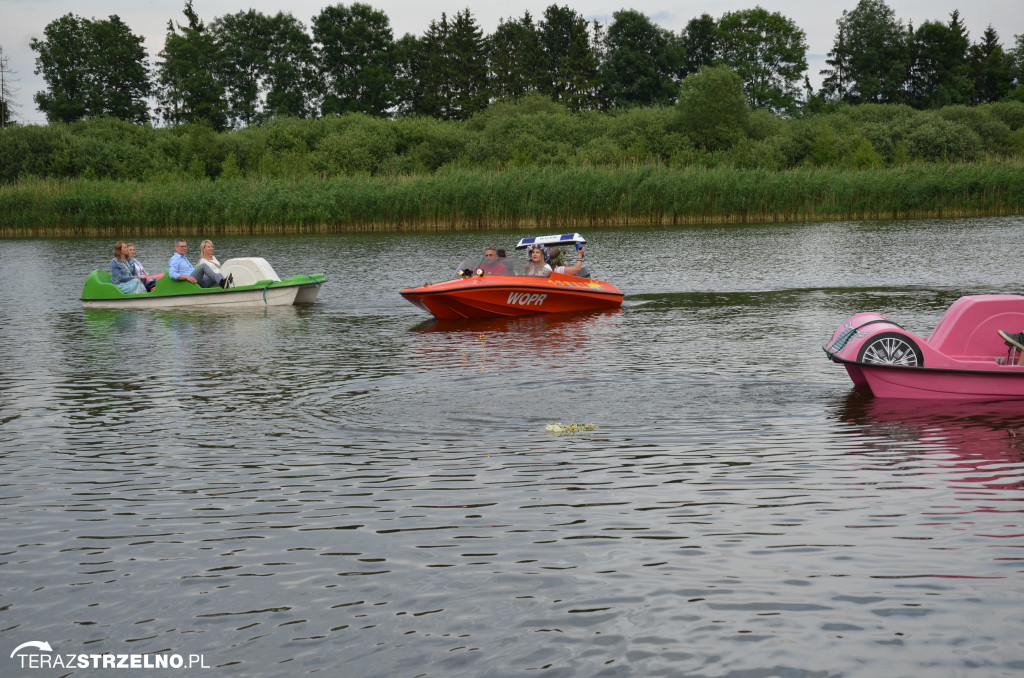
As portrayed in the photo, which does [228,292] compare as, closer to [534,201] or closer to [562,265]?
[562,265]

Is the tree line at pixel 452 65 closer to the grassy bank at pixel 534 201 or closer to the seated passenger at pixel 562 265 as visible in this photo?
the grassy bank at pixel 534 201

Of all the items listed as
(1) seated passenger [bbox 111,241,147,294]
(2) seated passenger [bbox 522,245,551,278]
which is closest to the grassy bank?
(1) seated passenger [bbox 111,241,147,294]

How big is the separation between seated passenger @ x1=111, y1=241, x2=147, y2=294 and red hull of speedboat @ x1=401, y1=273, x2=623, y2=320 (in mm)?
6741

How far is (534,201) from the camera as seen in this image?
44531mm

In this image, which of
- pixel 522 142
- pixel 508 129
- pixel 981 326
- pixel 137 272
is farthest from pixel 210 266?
pixel 508 129

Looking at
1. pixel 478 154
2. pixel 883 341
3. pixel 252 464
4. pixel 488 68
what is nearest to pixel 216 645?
pixel 252 464

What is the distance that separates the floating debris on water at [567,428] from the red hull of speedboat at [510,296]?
960 centimetres

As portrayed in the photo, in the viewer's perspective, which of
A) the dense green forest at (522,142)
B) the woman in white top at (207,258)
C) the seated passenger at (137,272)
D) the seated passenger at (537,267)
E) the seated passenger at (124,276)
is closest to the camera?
the seated passenger at (537,267)

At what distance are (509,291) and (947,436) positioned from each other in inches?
440

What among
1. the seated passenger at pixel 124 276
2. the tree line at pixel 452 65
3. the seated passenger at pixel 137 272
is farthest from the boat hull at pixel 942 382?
the tree line at pixel 452 65

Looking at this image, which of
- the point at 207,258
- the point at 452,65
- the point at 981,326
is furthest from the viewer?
the point at 452,65

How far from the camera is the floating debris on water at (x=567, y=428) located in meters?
10.3

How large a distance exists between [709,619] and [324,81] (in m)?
101

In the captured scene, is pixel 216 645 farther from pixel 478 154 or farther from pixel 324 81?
pixel 324 81
